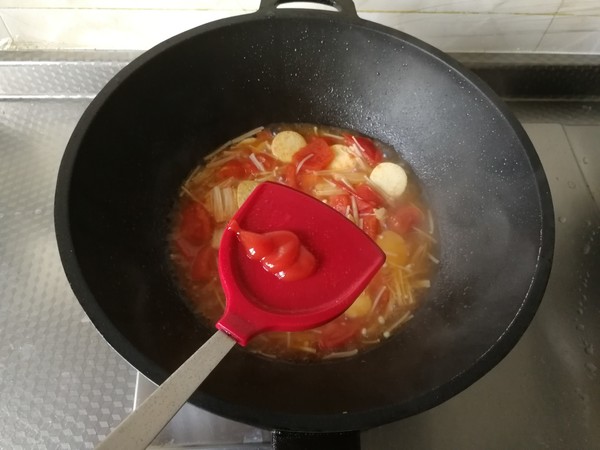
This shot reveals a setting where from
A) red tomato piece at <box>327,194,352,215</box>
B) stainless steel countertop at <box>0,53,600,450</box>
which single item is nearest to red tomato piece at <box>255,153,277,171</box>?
red tomato piece at <box>327,194,352,215</box>

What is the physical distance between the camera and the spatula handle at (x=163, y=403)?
0.51 metres

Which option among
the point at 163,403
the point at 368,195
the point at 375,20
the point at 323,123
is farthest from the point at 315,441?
the point at 375,20

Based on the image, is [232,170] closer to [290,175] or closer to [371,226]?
[290,175]

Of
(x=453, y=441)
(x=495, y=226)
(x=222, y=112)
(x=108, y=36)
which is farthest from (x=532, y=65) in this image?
(x=108, y=36)

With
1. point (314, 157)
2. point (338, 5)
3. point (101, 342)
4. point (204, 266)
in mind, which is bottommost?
point (101, 342)

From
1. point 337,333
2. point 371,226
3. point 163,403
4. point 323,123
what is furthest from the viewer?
point 323,123

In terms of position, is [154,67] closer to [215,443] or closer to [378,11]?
[378,11]

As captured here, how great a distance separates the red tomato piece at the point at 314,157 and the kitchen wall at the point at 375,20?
0.30 metres

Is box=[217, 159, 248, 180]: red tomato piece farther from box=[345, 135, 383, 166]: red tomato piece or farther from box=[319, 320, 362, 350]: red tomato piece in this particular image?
box=[319, 320, 362, 350]: red tomato piece

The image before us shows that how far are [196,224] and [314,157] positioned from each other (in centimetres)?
28

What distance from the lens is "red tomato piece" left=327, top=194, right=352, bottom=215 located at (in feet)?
3.41

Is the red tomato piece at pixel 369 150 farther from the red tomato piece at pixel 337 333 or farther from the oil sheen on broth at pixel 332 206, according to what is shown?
the red tomato piece at pixel 337 333

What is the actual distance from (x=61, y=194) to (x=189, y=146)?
368 millimetres

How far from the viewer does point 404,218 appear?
103 cm
